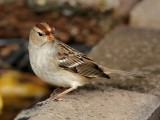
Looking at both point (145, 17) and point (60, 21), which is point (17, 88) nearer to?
point (60, 21)

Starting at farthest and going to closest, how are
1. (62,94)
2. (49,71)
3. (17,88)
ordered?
1. (17,88)
2. (62,94)
3. (49,71)

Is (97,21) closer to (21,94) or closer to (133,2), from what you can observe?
(133,2)

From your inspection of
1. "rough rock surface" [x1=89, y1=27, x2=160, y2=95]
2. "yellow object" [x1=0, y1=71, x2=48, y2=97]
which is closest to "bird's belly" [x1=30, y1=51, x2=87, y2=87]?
"rough rock surface" [x1=89, y1=27, x2=160, y2=95]

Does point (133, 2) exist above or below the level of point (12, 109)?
above

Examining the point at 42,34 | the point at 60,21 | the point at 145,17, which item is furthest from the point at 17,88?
the point at 42,34

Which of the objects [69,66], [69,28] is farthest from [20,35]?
[69,66]
